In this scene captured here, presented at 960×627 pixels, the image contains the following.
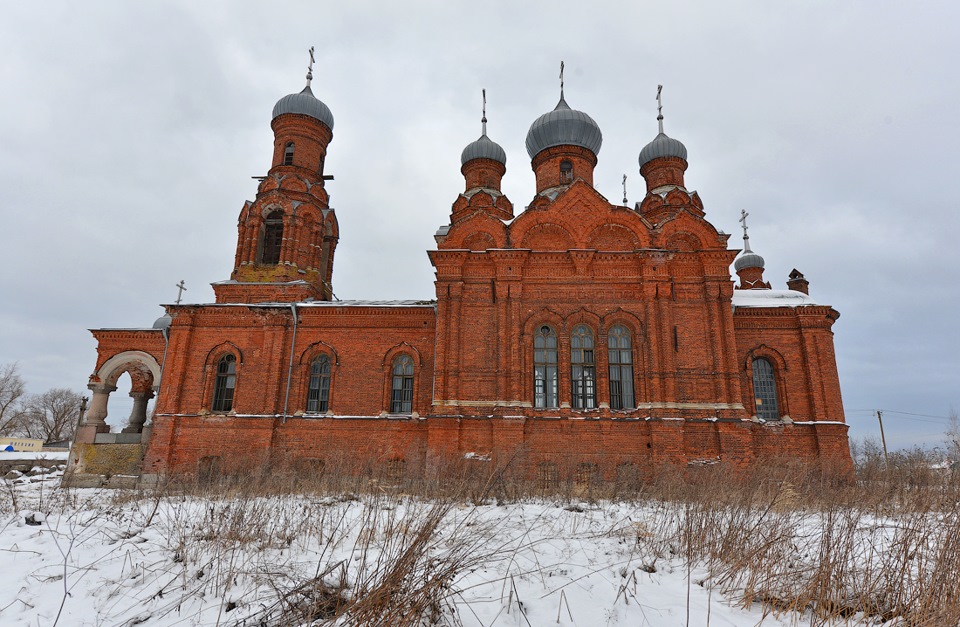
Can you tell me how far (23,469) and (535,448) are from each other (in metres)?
18.9

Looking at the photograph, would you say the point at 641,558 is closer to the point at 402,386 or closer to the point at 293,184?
the point at 402,386

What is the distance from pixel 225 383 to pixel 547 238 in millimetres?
12292

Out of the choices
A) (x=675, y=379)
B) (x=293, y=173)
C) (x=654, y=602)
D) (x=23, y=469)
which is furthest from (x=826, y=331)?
(x=23, y=469)

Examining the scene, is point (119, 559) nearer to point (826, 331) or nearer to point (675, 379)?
point (675, 379)

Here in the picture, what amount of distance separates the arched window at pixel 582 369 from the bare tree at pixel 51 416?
56038 mm

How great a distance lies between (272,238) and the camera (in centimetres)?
Result: 2241

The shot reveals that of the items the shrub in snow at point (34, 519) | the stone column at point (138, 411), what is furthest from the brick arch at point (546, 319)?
the stone column at point (138, 411)

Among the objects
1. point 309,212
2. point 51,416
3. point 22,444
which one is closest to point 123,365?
point 309,212

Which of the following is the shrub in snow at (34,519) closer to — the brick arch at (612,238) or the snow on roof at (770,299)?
the brick arch at (612,238)

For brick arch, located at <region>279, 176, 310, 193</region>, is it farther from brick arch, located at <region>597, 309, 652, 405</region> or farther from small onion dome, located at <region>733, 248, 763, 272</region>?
small onion dome, located at <region>733, 248, 763, 272</region>

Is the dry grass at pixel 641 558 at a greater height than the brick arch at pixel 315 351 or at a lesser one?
lesser

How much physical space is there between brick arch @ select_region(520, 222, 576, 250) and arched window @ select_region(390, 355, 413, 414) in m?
5.68

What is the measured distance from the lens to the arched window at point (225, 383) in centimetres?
1825

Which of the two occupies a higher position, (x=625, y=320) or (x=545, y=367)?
(x=625, y=320)
